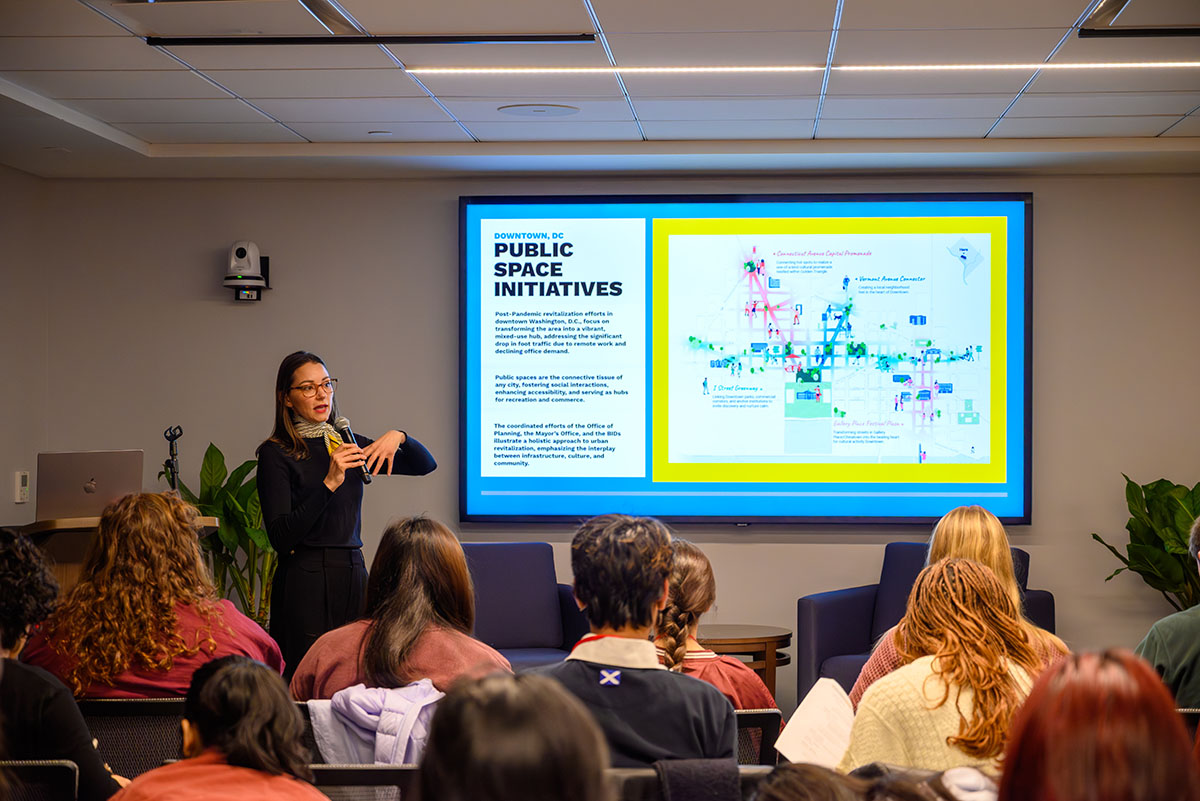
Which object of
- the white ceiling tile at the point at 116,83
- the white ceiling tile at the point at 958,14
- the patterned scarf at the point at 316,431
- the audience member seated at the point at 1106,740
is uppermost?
the white ceiling tile at the point at 116,83

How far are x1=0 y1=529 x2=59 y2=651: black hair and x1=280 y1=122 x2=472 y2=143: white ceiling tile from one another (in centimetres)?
323

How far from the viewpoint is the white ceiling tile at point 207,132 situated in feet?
16.8

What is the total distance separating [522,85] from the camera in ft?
14.6

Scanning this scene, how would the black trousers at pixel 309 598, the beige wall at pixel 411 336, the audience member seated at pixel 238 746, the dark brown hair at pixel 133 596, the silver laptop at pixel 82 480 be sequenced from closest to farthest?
the audience member seated at pixel 238 746 < the dark brown hair at pixel 133 596 < the black trousers at pixel 309 598 < the silver laptop at pixel 82 480 < the beige wall at pixel 411 336

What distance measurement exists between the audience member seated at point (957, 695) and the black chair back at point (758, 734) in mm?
149

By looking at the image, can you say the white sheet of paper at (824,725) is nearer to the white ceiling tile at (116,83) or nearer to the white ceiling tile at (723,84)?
the white ceiling tile at (723,84)

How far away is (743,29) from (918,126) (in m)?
1.64

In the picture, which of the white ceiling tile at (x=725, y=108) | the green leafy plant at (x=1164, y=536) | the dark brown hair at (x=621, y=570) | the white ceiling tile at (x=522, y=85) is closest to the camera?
the dark brown hair at (x=621, y=570)

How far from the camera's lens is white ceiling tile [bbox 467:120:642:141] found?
5.09m

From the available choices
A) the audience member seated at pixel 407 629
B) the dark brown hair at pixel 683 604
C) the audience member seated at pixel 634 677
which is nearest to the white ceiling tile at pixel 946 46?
the dark brown hair at pixel 683 604

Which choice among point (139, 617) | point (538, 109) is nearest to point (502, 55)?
point (538, 109)

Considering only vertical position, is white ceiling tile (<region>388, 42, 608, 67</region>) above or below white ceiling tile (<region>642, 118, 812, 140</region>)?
below

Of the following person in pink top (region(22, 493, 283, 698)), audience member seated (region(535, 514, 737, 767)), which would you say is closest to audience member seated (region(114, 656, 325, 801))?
audience member seated (region(535, 514, 737, 767))

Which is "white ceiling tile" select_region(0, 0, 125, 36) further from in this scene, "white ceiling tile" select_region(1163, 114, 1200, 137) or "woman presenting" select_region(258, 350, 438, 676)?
"white ceiling tile" select_region(1163, 114, 1200, 137)
